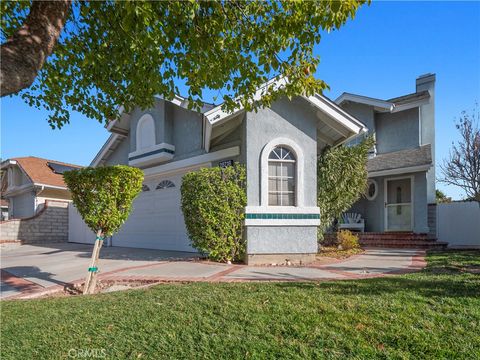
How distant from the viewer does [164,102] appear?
41.1ft

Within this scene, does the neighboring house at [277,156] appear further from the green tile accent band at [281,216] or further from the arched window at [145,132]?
the arched window at [145,132]

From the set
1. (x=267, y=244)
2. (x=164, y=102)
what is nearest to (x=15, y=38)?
(x=267, y=244)

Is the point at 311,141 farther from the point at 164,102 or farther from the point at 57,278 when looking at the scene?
the point at 57,278

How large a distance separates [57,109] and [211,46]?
3444 mm

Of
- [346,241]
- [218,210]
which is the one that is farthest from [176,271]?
[346,241]

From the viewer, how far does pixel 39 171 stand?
72.9 feet

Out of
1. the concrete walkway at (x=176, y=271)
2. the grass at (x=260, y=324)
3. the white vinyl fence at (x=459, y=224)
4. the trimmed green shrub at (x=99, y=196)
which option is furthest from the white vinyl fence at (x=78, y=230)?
the white vinyl fence at (x=459, y=224)

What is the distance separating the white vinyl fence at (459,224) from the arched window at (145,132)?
522 inches

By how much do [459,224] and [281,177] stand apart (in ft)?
34.2

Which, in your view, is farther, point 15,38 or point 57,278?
point 57,278

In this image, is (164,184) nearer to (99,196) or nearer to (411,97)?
(99,196)

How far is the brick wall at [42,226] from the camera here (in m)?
18.3

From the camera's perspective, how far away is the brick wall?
60.0 feet

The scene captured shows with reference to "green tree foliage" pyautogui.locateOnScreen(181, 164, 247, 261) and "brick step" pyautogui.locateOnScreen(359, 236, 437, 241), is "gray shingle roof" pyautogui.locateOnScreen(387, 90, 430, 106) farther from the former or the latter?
"green tree foliage" pyautogui.locateOnScreen(181, 164, 247, 261)
